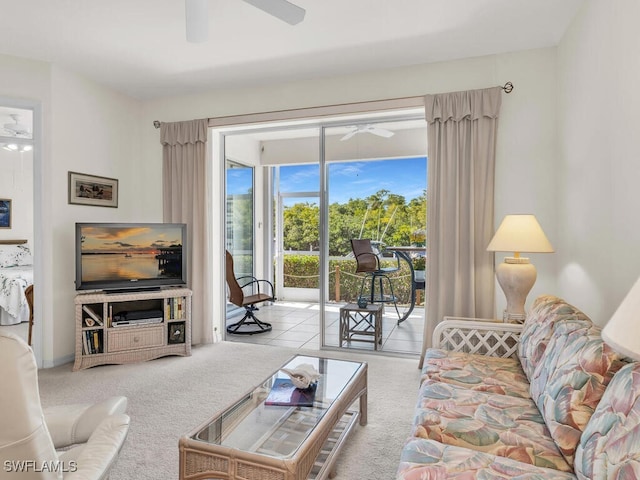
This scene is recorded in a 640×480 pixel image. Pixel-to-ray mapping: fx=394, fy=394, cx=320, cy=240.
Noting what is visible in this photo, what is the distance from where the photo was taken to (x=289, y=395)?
2070mm

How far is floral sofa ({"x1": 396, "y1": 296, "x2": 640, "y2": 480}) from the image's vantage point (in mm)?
1179

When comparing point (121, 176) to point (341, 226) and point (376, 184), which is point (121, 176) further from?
point (376, 184)

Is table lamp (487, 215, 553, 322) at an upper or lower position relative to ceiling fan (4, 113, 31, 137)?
lower

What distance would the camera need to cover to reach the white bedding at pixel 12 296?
5047 mm

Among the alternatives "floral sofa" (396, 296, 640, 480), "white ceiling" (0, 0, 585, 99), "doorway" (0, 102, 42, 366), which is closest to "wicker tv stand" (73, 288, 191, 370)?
"doorway" (0, 102, 42, 366)

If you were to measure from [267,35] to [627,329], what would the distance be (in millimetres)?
3063

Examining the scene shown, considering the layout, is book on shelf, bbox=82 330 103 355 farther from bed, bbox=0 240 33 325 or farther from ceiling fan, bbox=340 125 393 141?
ceiling fan, bbox=340 125 393 141

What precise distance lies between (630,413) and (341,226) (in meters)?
3.19

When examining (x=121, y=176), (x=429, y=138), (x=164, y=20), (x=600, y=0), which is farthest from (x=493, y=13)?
(x=121, y=176)

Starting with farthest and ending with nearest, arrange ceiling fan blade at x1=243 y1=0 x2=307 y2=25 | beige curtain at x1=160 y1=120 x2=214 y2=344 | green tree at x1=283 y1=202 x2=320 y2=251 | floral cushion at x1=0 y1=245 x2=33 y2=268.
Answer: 1. floral cushion at x1=0 y1=245 x2=33 y2=268
2. green tree at x1=283 y1=202 x2=320 y2=251
3. beige curtain at x1=160 y1=120 x2=214 y2=344
4. ceiling fan blade at x1=243 y1=0 x2=307 y2=25

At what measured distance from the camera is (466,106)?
3.42 metres

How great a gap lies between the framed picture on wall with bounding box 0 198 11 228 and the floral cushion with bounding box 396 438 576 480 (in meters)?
6.60

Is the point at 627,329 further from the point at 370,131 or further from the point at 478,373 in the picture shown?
the point at 370,131

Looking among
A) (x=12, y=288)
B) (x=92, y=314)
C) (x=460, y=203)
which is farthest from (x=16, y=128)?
(x=460, y=203)
